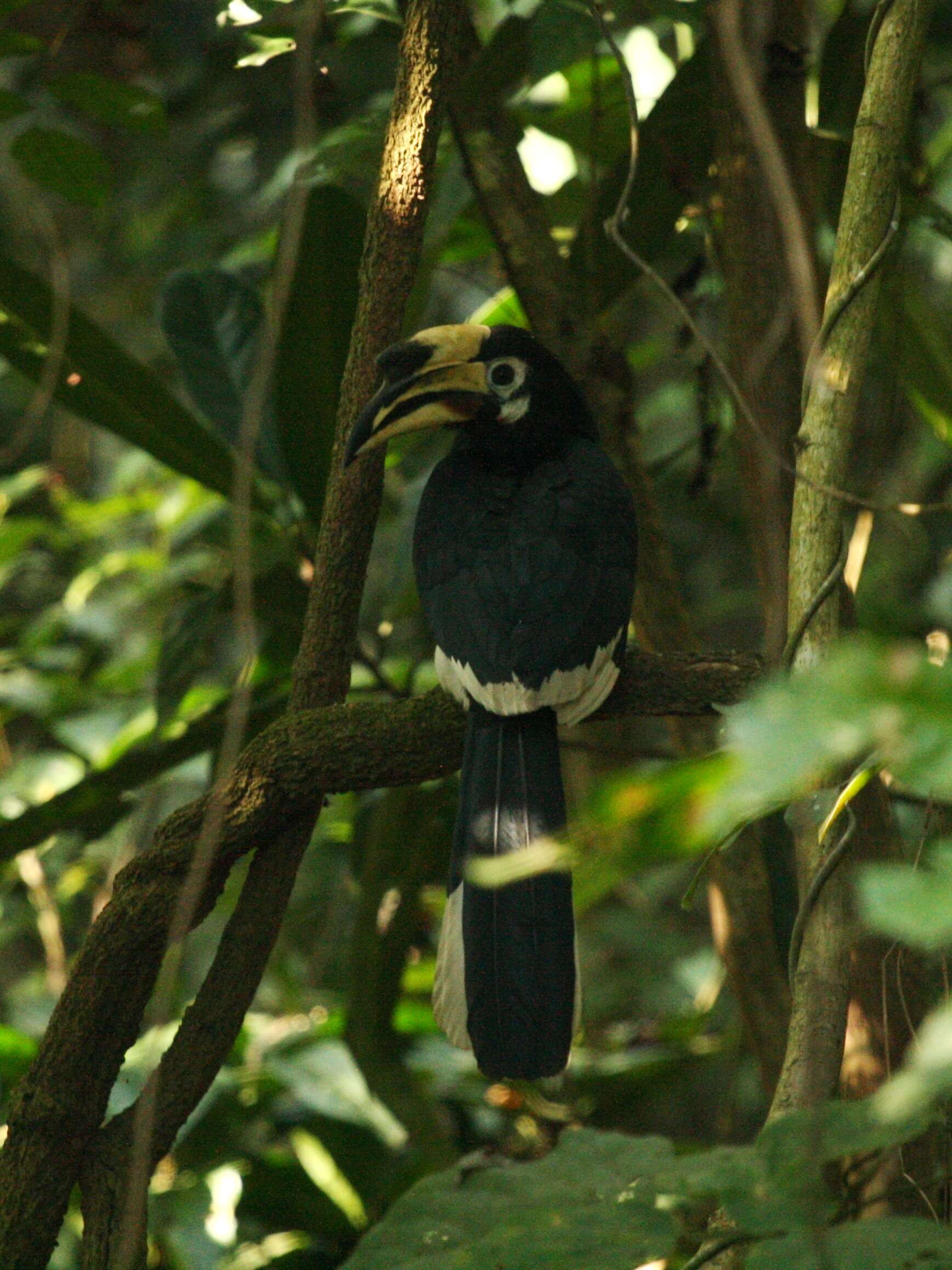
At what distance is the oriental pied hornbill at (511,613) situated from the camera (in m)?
1.83

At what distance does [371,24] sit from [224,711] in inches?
65.4

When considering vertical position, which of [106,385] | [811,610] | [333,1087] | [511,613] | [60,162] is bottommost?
[333,1087]

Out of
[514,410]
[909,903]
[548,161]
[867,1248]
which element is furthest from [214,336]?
[909,903]

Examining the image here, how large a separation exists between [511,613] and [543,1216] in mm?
1032

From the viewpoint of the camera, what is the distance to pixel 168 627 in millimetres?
2545

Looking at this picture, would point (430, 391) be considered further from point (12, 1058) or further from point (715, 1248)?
point (12, 1058)

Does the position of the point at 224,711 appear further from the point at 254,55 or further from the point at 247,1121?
the point at 254,55

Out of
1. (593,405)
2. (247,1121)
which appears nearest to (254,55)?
(593,405)

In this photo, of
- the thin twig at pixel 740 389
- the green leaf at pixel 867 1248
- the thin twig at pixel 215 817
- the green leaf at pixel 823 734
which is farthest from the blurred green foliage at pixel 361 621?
the green leaf at pixel 823 734

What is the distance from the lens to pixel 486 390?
230 centimetres

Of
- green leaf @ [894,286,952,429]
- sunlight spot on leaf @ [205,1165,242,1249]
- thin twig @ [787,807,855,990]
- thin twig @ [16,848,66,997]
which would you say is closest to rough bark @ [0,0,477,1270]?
thin twig @ [787,807,855,990]

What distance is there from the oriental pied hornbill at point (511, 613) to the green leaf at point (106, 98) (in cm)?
64

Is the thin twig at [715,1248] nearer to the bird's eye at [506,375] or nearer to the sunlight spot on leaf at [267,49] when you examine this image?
the bird's eye at [506,375]

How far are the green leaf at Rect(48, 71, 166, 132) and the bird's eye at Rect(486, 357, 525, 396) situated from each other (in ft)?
2.28
